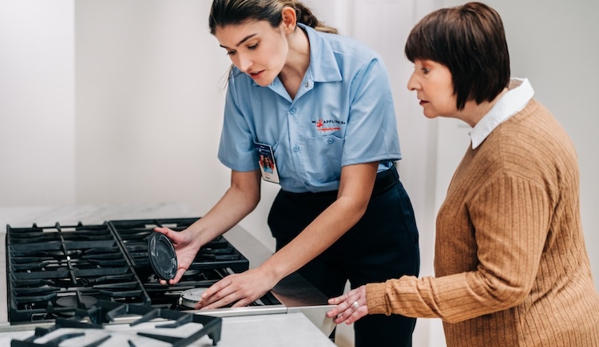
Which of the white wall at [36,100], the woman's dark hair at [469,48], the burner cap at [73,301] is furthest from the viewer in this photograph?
the white wall at [36,100]

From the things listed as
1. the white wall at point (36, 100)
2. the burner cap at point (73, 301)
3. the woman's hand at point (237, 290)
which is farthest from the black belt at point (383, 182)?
the white wall at point (36, 100)

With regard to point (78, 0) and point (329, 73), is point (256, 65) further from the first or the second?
point (78, 0)

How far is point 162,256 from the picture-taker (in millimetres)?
1598

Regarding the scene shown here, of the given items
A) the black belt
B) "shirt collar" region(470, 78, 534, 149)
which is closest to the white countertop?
"shirt collar" region(470, 78, 534, 149)

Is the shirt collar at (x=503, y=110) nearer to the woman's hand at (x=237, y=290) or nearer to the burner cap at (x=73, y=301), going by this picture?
the woman's hand at (x=237, y=290)

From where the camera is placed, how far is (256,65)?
169 cm

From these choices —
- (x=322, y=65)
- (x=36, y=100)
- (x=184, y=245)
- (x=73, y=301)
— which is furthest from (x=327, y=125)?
(x=36, y=100)

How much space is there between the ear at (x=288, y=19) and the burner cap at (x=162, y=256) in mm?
549

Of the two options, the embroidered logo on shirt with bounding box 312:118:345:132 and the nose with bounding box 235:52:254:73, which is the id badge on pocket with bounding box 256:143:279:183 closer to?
Result: the embroidered logo on shirt with bounding box 312:118:345:132

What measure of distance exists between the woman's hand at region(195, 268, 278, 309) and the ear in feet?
1.89

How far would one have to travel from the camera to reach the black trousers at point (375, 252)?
1897mm

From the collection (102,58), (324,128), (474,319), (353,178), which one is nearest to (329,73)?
(324,128)

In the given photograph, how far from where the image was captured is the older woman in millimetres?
1292

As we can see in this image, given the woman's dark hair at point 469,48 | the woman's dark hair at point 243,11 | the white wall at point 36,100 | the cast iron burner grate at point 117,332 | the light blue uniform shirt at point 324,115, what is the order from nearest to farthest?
the cast iron burner grate at point 117,332 → the woman's dark hair at point 469,48 → the woman's dark hair at point 243,11 → the light blue uniform shirt at point 324,115 → the white wall at point 36,100
